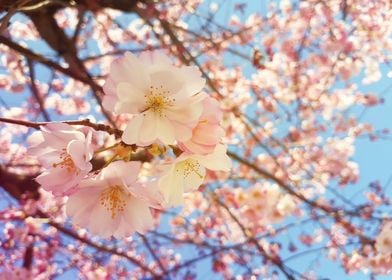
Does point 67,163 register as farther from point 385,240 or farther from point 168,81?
point 385,240

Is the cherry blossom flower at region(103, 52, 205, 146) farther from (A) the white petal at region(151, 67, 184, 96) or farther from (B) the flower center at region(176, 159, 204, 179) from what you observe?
(B) the flower center at region(176, 159, 204, 179)

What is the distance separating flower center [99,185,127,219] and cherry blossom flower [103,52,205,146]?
0.69ft

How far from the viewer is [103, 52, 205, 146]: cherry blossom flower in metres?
0.99

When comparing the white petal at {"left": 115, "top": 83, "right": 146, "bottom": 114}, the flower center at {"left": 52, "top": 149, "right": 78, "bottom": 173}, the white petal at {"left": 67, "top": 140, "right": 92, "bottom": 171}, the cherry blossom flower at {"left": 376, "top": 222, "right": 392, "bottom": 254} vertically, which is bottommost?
the white petal at {"left": 67, "top": 140, "right": 92, "bottom": 171}

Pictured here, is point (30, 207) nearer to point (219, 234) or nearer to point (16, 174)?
point (16, 174)

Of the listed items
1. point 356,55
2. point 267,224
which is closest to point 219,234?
point 267,224

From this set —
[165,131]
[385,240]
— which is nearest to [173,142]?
[165,131]

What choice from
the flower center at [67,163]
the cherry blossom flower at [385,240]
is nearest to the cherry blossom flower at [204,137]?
the flower center at [67,163]

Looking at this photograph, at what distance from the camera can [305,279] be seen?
117 inches

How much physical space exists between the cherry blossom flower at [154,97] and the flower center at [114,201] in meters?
0.21

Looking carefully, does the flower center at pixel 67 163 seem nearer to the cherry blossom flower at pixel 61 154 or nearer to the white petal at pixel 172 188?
the cherry blossom flower at pixel 61 154

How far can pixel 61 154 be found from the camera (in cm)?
112

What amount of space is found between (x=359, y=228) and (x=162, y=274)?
1.42 m

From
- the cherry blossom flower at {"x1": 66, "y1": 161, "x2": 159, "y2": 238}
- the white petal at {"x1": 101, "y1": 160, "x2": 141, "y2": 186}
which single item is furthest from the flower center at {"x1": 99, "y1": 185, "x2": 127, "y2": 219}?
the white petal at {"x1": 101, "y1": 160, "x2": 141, "y2": 186}
